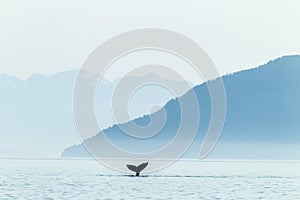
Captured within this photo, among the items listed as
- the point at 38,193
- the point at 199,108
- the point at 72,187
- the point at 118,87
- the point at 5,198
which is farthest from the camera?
the point at 199,108

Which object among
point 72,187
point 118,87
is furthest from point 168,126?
point 72,187

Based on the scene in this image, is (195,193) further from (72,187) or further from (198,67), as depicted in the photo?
(198,67)

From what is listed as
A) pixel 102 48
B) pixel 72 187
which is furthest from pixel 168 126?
pixel 72 187

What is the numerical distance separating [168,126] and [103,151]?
59.0 feet

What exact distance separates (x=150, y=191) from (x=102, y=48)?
67.1ft

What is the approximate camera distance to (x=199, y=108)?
631 ft

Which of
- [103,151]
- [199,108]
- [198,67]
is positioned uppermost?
[199,108]

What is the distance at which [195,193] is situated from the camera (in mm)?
49125

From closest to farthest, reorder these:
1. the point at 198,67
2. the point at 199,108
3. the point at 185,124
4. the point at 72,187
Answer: the point at 72,187, the point at 198,67, the point at 185,124, the point at 199,108

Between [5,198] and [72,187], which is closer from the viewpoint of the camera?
[5,198]

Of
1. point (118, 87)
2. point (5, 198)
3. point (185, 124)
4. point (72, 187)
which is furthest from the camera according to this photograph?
point (185, 124)

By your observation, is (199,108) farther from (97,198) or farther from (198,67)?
(97,198)

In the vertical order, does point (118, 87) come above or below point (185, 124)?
below

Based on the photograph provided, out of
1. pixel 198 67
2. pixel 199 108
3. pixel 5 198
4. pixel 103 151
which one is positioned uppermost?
pixel 199 108
